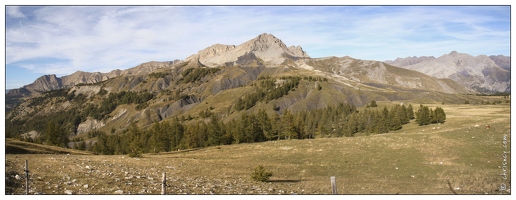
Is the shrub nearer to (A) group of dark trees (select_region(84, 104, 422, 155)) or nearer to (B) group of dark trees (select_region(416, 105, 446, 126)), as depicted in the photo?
(A) group of dark trees (select_region(84, 104, 422, 155))

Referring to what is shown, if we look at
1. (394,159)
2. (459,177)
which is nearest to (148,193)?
(459,177)

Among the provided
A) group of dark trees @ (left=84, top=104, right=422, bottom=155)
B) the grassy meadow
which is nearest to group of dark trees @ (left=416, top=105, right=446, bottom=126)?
group of dark trees @ (left=84, top=104, right=422, bottom=155)

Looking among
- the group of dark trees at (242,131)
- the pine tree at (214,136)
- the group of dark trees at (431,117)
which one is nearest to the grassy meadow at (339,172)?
the pine tree at (214,136)

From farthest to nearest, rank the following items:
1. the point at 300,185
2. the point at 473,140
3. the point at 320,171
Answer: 1. the point at 473,140
2. the point at 320,171
3. the point at 300,185

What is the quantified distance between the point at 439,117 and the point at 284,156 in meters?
78.1

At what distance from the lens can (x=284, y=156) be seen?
51.8m

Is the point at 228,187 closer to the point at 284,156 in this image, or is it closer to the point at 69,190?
the point at 69,190

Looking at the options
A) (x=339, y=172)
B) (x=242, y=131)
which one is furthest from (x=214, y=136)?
(x=339, y=172)

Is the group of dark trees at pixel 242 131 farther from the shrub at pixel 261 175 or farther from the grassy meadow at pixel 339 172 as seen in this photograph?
the shrub at pixel 261 175

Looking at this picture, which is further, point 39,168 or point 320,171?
point 320,171

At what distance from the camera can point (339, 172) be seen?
36562 mm

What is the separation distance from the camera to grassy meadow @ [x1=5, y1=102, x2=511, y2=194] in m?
24.8

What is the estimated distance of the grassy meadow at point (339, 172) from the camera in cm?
2476

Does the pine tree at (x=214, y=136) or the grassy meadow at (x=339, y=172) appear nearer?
the grassy meadow at (x=339, y=172)
